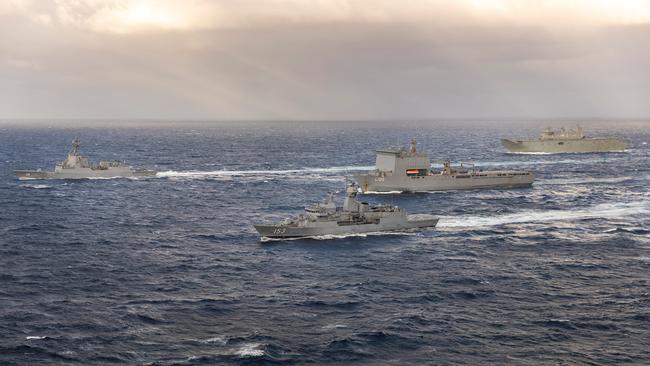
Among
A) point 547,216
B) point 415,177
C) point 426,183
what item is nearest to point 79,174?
point 415,177

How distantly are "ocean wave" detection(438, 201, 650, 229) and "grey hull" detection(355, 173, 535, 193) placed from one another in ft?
89.5

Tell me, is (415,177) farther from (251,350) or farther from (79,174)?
(251,350)

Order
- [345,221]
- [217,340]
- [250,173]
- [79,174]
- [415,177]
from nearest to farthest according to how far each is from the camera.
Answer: [217,340]
[345,221]
[415,177]
[79,174]
[250,173]

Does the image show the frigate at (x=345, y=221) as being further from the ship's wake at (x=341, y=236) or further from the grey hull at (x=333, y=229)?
the ship's wake at (x=341, y=236)

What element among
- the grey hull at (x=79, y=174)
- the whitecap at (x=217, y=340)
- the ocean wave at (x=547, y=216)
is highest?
the grey hull at (x=79, y=174)

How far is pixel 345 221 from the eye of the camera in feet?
257

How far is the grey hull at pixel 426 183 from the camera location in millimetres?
123375

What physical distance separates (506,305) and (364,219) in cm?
2958

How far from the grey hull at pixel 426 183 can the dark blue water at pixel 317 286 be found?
589 inches

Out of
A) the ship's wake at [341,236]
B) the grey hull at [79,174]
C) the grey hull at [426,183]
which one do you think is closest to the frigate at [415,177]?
the grey hull at [426,183]

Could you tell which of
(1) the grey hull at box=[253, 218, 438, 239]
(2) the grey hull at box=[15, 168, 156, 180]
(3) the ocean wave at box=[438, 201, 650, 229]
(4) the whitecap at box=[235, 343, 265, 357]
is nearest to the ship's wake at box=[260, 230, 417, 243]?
(1) the grey hull at box=[253, 218, 438, 239]

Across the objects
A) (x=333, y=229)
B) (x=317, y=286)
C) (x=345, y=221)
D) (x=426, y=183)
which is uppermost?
(x=426, y=183)

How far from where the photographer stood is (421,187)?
124 meters

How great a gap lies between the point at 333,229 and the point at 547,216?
3510 cm
